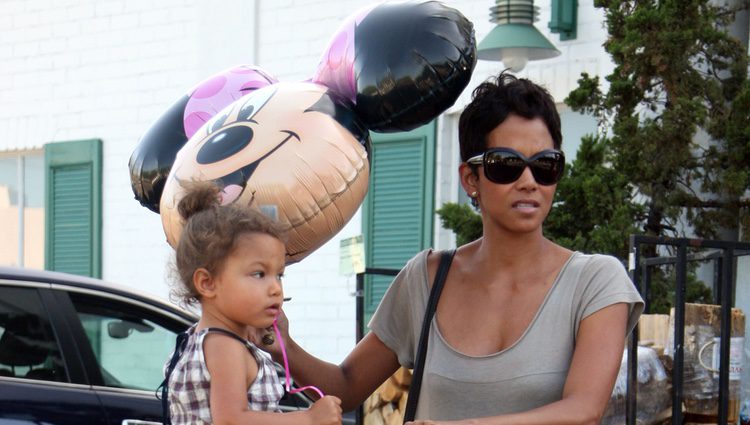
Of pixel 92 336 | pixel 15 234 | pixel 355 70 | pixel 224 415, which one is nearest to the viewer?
pixel 224 415

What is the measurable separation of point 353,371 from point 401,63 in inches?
27.3

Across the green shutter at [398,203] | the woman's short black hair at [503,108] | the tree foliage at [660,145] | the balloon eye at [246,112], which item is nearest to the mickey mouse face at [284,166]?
the balloon eye at [246,112]

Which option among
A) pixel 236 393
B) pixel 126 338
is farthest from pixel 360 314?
pixel 236 393

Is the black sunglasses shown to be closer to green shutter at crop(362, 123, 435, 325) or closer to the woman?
the woman

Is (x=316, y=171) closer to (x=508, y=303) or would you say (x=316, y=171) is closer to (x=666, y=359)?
(x=508, y=303)

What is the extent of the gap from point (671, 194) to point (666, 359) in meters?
2.25

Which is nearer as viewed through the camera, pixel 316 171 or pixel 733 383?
pixel 316 171

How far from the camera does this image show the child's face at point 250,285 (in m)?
2.31

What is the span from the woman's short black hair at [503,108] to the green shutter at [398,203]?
20.1 ft

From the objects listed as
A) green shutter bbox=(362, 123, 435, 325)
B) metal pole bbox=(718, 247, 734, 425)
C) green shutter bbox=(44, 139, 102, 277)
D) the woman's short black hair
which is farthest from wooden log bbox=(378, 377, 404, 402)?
green shutter bbox=(44, 139, 102, 277)

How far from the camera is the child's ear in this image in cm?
234

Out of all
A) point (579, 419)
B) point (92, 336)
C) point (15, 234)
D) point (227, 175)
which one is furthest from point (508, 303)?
point (15, 234)

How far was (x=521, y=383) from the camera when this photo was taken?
2441 millimetres

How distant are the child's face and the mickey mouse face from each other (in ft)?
0.62
